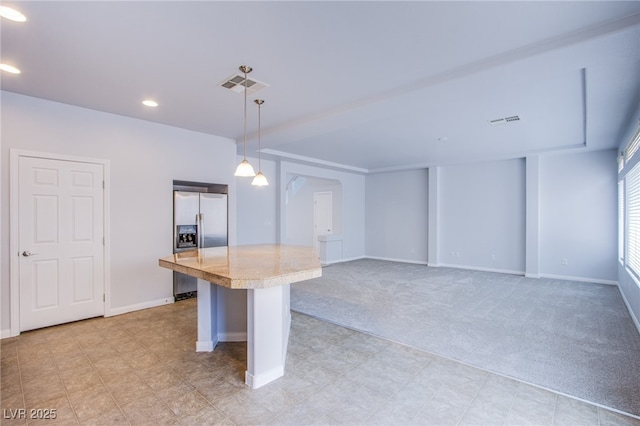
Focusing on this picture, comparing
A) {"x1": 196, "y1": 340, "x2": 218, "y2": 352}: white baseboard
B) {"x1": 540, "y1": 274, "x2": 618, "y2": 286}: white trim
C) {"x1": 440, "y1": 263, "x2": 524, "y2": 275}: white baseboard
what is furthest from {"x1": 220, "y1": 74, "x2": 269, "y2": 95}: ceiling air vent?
{"x1": 540, "y1": 274, "x2": 618, "y2": 286}: white trim

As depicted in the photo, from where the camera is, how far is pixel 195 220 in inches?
184

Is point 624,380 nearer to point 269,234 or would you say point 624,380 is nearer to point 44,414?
point 44,414

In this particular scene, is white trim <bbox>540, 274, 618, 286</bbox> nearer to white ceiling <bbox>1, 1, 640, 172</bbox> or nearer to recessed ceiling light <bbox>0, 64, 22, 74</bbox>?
white ceiling <bbox>1, 1, 640, 172</bbox>

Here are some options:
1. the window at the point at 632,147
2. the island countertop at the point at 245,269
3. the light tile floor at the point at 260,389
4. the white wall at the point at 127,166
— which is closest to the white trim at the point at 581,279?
the window at the point at 632,147

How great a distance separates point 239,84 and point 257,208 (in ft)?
12.0

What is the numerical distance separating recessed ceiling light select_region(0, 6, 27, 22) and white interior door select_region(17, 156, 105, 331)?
194 centimetres

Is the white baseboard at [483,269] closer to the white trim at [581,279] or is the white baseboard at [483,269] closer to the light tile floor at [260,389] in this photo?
the white trim at [581,279]

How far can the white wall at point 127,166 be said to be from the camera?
10.9ft

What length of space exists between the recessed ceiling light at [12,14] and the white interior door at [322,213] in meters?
7.41

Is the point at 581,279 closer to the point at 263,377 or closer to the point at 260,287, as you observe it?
the point at 263,377

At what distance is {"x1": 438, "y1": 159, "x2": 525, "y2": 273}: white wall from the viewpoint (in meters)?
6.64

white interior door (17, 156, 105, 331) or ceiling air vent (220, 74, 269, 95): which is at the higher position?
ceiling air vent (220, 74, 269, 95)

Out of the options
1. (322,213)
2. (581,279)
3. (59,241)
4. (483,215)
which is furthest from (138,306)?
(581,279)

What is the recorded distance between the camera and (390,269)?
7.25 metres
